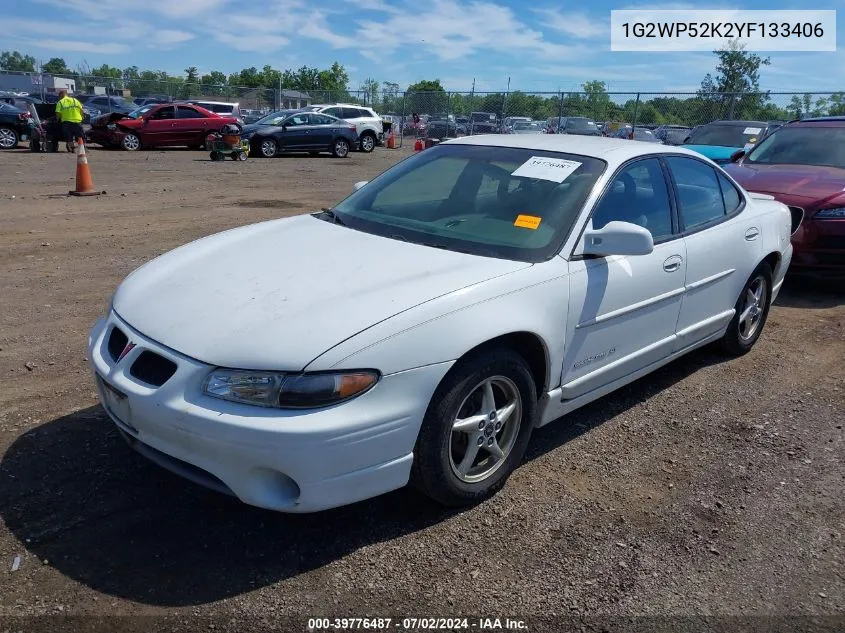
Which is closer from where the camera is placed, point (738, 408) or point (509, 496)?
point (509, 496)

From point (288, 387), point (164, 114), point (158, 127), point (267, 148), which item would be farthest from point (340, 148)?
point (288, 387)

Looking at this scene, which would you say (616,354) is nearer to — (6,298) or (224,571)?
(224,571)

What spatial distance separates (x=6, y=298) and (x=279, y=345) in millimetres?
4318

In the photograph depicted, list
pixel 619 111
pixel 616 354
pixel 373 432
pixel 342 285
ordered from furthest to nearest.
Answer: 1. pixel 619 111
2. pixel 616 354
3. pixel 342 285
4. pixel 373 432

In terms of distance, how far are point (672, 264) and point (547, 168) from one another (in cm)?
91

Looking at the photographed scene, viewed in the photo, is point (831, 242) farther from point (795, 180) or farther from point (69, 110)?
point (69, 110)

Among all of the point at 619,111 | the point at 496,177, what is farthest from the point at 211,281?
the point at 619,111

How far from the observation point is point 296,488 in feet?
8.76

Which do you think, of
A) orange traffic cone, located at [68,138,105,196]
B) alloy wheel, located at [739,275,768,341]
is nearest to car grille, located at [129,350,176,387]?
alloy wheel, located at [739,275,768,341]

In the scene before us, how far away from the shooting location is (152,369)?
2850 mm

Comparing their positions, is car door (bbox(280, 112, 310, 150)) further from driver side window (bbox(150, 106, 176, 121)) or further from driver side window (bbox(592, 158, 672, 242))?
driver side window (bbox(592, 158, 672, 242))

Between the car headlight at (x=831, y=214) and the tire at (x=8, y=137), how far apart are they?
21.9 m

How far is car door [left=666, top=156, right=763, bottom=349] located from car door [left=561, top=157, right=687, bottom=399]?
0.14 meters

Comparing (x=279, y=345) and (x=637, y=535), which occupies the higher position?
(x=279, y=345)
